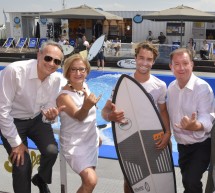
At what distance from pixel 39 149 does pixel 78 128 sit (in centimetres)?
46

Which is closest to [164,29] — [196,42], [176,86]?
[196,42]

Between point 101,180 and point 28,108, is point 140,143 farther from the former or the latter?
point 28,108

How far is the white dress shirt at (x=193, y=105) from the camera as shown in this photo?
2312 millimetres

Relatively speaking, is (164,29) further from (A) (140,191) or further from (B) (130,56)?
(A) (140,191)

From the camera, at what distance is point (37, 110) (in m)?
2.56

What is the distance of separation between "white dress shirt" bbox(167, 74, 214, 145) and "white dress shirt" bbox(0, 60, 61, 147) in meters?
0.97

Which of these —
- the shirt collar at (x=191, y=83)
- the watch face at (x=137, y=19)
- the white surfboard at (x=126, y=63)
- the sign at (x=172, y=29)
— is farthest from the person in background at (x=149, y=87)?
the watch face at (x=137, y=19)

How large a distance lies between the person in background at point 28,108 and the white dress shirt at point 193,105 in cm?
92

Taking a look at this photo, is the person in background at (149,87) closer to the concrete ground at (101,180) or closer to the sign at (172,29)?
the concrete ground at (101,180)

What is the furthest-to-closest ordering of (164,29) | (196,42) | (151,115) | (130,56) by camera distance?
(164,29) < (196,42) < (130,56) < (151,115)

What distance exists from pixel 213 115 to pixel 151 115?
0.47 metres

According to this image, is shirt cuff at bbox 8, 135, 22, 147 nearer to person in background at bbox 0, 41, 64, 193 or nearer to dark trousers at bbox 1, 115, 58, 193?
person in background at bbox 0, 41, 64, 193

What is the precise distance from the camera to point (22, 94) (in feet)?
7.91

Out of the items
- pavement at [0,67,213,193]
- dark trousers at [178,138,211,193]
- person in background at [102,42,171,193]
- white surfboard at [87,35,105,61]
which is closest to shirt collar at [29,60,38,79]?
person in background at [102,42,171,193]
